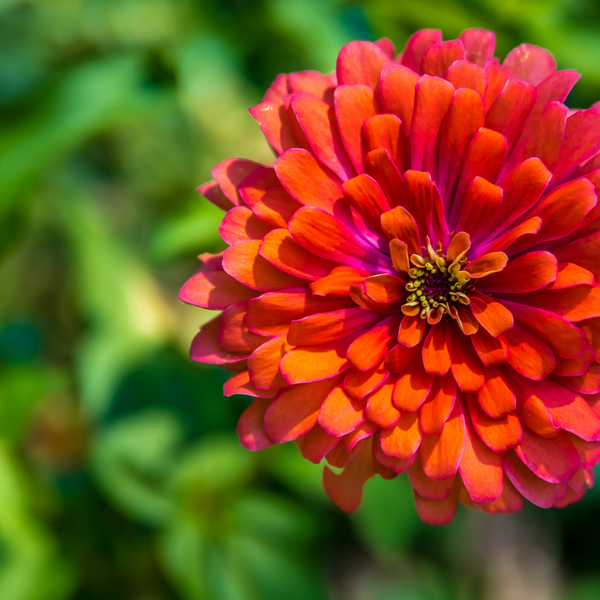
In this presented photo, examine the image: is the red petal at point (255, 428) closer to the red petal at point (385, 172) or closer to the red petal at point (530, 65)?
the red petal at point (385, 172)

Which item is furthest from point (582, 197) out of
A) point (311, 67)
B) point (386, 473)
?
point (311, 67)

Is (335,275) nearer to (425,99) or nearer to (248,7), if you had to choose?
(425,99)

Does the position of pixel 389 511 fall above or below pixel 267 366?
below

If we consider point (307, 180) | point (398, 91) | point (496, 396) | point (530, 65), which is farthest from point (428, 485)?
point (530, 65)

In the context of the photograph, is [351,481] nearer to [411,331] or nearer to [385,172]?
[411,331]

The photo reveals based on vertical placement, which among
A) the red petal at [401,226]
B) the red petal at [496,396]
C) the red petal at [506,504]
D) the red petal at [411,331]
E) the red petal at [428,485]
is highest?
the red petal at [401,226]

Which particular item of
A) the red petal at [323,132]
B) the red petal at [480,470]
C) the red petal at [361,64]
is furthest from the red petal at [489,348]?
the red petal at [361,64]
